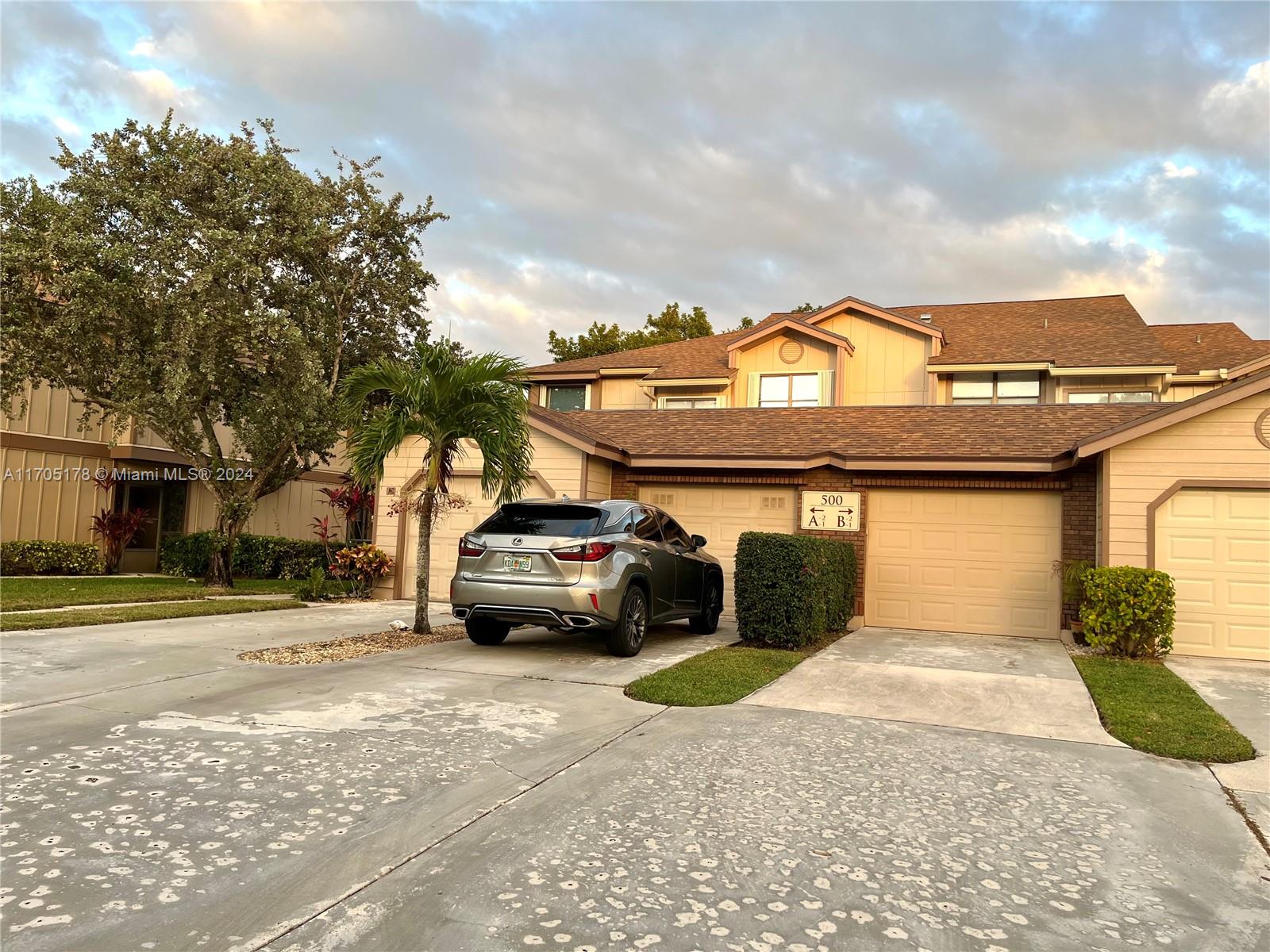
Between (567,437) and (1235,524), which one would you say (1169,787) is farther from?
(567,437)

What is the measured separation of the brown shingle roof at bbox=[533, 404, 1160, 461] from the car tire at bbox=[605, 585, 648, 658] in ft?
16.1

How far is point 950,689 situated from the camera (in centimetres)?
804

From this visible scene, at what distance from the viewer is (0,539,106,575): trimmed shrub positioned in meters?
18.4

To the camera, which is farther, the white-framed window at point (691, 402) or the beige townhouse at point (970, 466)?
the white-framed window at point (691, 402)

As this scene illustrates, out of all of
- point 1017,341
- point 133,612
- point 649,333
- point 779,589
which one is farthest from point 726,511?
point 649,333

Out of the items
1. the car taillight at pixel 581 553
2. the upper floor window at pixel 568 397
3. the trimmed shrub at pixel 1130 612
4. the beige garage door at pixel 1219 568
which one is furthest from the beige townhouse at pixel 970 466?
the car taillight at pixel 581 553

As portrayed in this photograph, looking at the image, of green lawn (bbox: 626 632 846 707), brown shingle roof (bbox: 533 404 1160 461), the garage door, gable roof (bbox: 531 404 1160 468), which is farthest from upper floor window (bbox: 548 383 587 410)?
green lawn (bbox: 626 632 846 707)

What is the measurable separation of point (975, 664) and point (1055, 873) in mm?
6145

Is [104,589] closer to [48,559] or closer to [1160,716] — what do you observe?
[48,559]

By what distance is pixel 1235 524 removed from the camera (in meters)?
10.8

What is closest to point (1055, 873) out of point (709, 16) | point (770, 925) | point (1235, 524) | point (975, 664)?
point (770, 925)

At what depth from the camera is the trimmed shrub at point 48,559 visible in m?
18.4

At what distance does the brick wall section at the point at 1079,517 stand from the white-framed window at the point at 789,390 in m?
9.79

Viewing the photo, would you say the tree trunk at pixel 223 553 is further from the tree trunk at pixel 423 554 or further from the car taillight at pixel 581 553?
the car taillight at pixel 581 553
